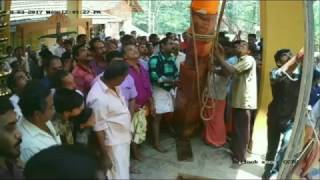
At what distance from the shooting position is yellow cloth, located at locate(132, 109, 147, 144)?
2.58 metres

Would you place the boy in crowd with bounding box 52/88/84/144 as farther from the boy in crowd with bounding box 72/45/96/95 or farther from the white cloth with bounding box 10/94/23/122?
the boy in crowd with bounding box 72/45/96/95

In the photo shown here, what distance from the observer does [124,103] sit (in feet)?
7.15

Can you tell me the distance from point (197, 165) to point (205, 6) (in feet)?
3.15

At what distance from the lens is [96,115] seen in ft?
6.75

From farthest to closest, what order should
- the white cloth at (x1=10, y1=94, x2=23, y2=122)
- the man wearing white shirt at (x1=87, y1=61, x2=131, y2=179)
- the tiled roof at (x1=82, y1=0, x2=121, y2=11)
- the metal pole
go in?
the tiled roof at (x1=82, y1=0, x2=121, y2=11), the man wearing white shirt at (x1=87, y1=61, x2=131, y2=179), the white cloth at (x1=10, y1=94, x2=23, y2=122), the metal pole

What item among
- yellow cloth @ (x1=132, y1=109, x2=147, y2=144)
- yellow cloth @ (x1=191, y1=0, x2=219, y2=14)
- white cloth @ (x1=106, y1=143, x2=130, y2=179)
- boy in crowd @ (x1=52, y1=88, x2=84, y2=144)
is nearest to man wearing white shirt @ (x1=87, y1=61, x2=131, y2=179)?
white cloth @ (x1=106, y1=143, x2=130, y2=179)

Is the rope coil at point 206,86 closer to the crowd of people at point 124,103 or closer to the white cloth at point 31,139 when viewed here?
the crowd of people at point 124,103

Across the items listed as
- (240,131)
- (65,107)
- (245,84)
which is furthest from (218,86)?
(65,107)

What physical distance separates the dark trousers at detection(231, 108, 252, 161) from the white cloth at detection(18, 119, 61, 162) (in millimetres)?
1451

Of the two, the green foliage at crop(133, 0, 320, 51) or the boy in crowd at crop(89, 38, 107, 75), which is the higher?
the green foliage at crop(133, 0, 320, 51)

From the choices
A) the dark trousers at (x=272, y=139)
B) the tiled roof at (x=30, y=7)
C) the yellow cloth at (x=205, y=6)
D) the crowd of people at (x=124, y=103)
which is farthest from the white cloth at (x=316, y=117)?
the tiled roof at (x=30, y=7)

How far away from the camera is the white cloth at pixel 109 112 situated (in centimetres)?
206

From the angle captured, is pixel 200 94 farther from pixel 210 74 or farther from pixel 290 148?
pixel 290 148

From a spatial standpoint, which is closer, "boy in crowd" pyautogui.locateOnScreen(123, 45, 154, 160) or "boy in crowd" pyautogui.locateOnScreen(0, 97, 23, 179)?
"boy in crowd" pyautogui.locateOnScreen(0, 97, 23, 179)
